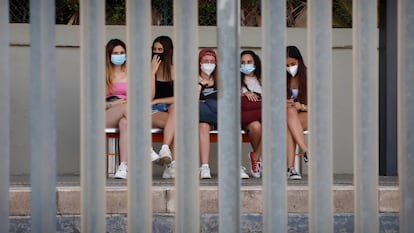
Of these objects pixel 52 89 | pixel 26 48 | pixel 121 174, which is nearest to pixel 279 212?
pixel 52 89

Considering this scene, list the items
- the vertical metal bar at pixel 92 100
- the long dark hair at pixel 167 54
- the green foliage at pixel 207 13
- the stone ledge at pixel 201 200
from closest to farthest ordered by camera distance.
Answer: the vertical metal bar at pixel 92 100 < the stone ledge at pixel 201 200 < the long dark hair at pixel 167 54 < the green foliage at pixel 207 13

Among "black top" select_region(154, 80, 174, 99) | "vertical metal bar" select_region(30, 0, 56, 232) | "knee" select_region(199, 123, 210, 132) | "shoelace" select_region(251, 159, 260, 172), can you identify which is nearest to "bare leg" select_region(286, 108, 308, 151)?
"shoelace" select_region(251, 159, 260, 172)

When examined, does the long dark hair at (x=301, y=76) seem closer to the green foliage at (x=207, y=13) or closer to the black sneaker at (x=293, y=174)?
the black sneaker at (x=293, y=174)

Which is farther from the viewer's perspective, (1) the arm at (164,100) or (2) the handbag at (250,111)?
(2) the handbag at (250,111)

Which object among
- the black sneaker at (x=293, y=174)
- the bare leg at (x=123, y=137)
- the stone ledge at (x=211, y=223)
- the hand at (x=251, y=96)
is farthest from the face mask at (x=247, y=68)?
the stone ledge at (x=211, y=223)

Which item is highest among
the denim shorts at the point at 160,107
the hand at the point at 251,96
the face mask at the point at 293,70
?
the face mask at the point at 293,70

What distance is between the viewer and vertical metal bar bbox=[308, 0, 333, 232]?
2.76 metres

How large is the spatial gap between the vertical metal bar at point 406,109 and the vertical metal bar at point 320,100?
0.25 meters

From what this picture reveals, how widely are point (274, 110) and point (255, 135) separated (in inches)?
127

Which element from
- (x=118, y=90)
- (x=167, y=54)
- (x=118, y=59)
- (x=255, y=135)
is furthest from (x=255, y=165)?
(x=118, y=59)

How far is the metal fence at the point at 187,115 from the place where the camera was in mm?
2723

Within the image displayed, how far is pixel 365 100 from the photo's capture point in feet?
9.00

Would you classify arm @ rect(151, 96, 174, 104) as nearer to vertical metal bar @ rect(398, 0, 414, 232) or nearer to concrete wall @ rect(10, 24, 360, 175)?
concrete wall @ rect(10, 24, 360, 175)

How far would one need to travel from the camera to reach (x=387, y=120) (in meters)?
6.34
